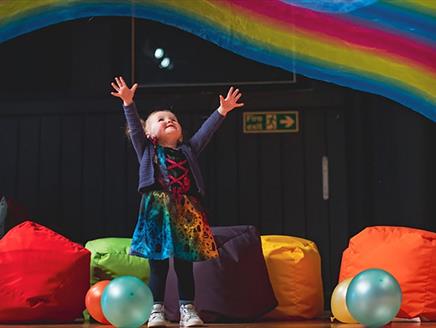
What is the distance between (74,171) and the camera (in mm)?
3854

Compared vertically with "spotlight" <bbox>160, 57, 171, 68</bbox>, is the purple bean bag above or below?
below

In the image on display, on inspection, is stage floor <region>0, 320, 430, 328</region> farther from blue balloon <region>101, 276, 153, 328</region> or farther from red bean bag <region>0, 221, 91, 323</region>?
blue balloon <region>101, 276, 153, 328</region>

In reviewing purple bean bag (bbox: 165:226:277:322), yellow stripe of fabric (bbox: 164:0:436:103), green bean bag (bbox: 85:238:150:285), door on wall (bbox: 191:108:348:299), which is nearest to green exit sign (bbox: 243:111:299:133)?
door on wall (bbox: 191:108:348:299)

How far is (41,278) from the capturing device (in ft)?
9.39

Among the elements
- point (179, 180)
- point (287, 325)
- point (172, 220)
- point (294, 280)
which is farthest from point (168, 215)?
point (294, 280)

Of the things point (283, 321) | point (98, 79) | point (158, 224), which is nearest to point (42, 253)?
point (158, 224)

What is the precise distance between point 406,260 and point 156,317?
0.96 m

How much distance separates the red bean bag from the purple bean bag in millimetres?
343

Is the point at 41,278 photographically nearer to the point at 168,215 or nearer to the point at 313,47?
the point at 168,215

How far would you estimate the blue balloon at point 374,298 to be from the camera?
2.26 meters

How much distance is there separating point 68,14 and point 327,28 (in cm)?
107

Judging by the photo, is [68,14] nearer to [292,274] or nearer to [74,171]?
[74,171]

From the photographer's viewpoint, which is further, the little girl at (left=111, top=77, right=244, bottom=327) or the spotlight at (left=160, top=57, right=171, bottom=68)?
the spotlight at (left=160, top=57, right=171, bottom=68)

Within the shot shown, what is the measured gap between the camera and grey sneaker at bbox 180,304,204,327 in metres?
2.55
